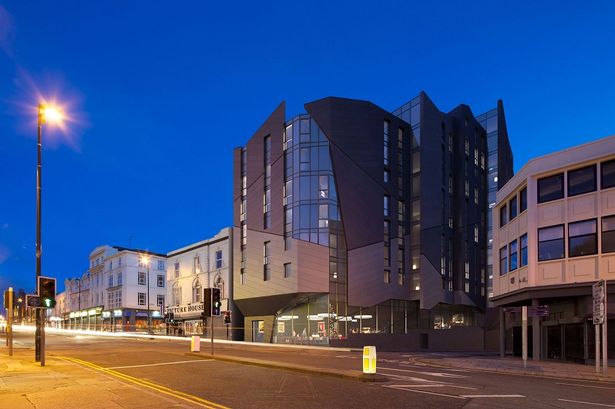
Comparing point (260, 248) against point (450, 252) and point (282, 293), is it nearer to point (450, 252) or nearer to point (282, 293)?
point (282, 293)

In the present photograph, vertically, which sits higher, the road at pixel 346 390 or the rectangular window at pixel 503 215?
the rectangular window at pixel 503 215

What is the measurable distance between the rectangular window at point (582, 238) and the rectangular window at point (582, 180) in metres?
1.71

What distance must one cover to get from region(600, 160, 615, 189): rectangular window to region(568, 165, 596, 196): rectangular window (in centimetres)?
43

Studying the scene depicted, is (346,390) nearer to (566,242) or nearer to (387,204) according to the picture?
(566,242)

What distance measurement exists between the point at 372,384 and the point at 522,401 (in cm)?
428

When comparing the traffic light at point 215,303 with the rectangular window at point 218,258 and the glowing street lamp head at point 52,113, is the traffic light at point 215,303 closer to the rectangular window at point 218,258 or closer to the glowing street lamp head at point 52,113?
the glowing street lamp head at point 52,113

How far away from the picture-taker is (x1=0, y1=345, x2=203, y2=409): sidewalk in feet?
38.2

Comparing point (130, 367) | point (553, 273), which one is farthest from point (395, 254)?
point (130, 367)

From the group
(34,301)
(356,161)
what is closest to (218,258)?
(356,161)

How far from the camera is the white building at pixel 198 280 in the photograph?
211 ft

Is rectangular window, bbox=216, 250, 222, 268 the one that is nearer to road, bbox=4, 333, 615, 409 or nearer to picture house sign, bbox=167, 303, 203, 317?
picture house sign, bbox=167, 303, 203, 317

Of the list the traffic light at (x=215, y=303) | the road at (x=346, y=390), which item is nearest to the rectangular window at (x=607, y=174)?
the road at (x=346, y=390)

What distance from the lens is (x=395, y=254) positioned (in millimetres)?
56688

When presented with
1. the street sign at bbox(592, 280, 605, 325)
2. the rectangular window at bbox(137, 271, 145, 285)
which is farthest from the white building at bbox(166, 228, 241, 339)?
the street sign at bbox(592, 280, 605, 325)
